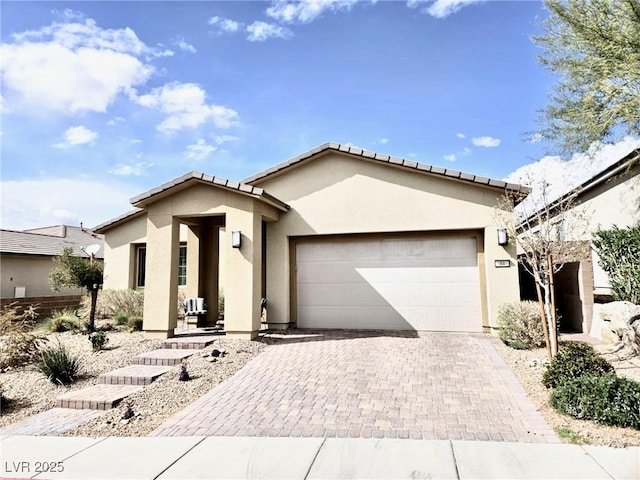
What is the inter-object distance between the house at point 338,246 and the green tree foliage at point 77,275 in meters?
2.84

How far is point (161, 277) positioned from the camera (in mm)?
10367

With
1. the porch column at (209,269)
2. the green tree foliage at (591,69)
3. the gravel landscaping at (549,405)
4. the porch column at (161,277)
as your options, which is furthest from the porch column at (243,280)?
the green tree foliage at (591,69)

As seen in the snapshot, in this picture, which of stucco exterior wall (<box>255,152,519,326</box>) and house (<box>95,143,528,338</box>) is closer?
house (<box>95,143,528,338</box>)

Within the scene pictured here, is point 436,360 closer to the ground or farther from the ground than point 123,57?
closer to the ground

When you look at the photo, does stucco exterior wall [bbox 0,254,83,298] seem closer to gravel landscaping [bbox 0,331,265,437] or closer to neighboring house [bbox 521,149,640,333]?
gravel landscaping [bbox 0,331,265,437]

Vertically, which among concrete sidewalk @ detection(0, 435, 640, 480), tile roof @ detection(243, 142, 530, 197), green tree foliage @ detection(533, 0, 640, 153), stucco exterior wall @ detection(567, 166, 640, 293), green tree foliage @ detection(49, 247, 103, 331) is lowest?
concrete sidewalk @ detection(0, 435, 640, 480)

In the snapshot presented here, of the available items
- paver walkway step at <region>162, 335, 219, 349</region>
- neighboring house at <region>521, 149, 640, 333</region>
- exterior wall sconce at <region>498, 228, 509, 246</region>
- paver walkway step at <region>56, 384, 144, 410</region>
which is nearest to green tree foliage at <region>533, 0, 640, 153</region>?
neighboring house at <region>521, 149, 640, 333</region>

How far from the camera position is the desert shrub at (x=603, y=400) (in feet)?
15.6

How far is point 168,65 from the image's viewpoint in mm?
11367

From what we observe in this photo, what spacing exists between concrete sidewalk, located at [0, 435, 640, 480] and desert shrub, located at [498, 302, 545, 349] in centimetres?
499

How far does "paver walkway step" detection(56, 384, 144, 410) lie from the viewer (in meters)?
6.14

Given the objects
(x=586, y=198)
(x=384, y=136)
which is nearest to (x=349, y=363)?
(x=384, y=136)

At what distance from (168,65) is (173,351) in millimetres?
8266

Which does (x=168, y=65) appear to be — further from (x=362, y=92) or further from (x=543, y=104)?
(x=543, y=104)
